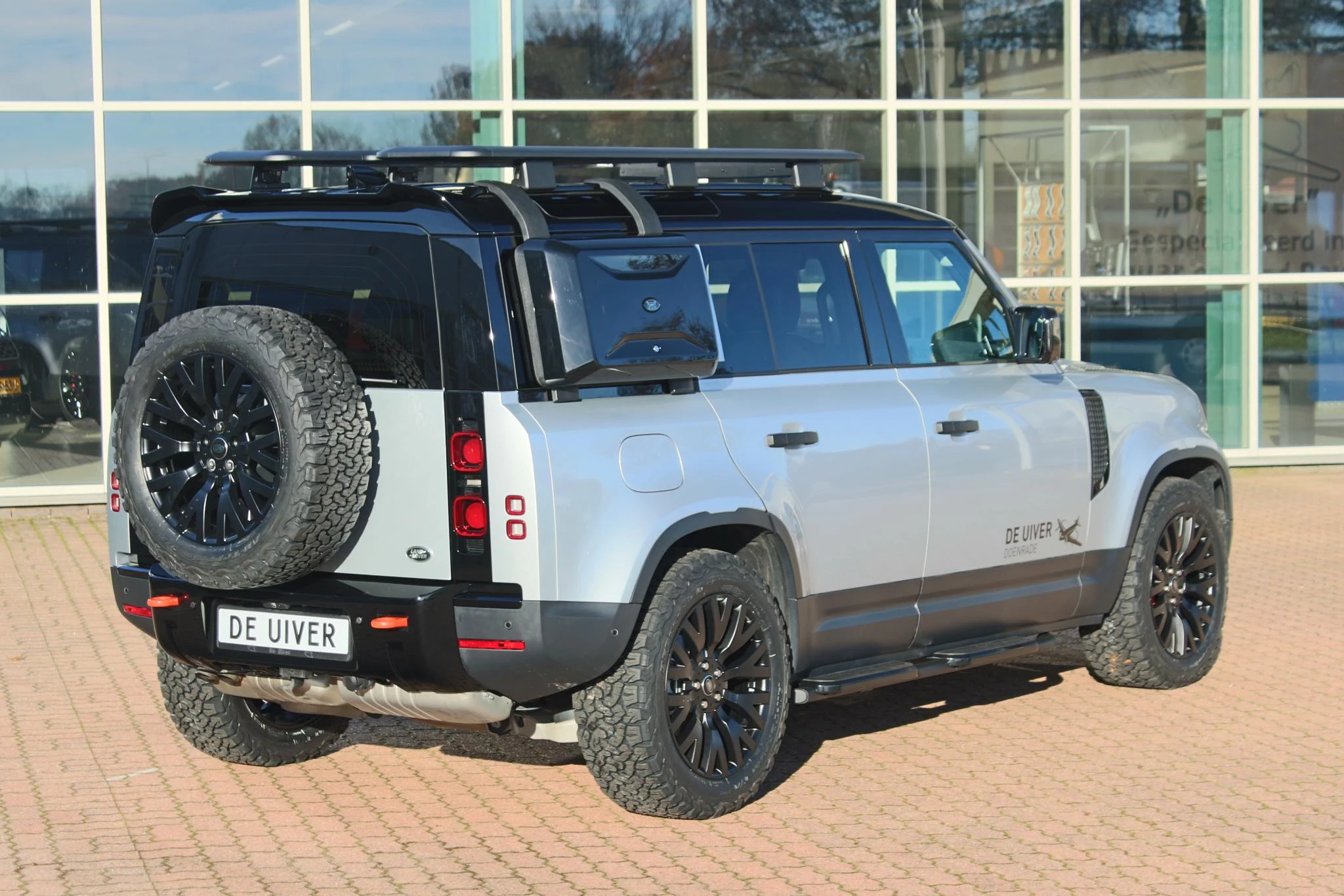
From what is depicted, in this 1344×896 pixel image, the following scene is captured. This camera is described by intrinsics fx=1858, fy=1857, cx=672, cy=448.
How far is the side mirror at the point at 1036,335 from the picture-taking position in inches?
280

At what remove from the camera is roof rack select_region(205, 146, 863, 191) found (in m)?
5.66

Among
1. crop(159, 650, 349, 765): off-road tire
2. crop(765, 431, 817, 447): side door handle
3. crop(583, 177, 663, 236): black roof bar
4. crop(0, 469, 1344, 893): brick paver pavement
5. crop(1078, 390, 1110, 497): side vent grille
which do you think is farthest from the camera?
crop(1078, 390, 1110, 497): side vent grille

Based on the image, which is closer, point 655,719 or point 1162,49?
point 655,719

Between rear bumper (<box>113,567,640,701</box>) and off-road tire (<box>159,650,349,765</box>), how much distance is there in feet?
3.19

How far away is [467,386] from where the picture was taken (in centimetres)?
530

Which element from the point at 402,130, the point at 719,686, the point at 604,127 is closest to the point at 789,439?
the point at 719,686

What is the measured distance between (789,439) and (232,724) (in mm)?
2216

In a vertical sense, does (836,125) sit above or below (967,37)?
below

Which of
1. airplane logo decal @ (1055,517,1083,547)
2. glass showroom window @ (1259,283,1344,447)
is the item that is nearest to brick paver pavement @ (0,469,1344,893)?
airplane logo decal @ (1055,517,1083,547)

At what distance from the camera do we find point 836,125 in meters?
15.6

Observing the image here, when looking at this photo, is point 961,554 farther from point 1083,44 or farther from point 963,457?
point 1083,44

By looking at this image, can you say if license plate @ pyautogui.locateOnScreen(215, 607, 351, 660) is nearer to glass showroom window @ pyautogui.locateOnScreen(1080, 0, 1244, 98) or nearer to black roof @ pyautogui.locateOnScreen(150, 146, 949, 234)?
black roof @ pyautogui.locateOnScreen(150, 146, 949, 234)

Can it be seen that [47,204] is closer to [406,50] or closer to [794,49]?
[406,50]

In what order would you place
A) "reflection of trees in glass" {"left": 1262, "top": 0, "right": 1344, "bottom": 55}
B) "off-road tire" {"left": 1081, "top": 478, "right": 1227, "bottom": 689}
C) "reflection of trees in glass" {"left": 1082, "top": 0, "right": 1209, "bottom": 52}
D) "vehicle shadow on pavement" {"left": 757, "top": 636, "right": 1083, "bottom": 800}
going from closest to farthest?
"vehicle shadow on pavement" {"left": 757, "top": 636, "right": 1083, "bottom": 800}, "off-road tire" {"left": 1081, "top": 478, "right": 1227, "bottom": 689}, "reflection of trees in glass" {"left": 1082, "top": 0, "right": 1209, "bottom": 52}, "reflection of trees in glass" {"left": 1262, "top": 0, "right": 1344, "bottom": 55}
